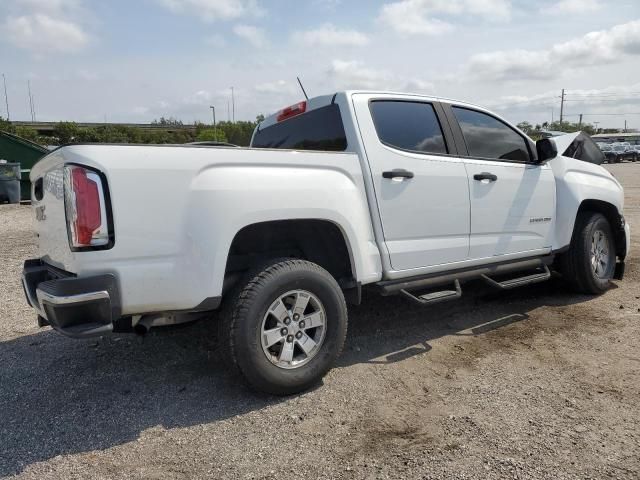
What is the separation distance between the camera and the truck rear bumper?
103 inches

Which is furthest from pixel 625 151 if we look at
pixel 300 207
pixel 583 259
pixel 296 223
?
pixel 300 207

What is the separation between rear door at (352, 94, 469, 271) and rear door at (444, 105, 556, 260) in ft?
0.56

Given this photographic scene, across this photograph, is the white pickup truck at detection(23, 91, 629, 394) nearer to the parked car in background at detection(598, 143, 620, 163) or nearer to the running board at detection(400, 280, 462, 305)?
the running board at detection(400, 280, 462, 305)

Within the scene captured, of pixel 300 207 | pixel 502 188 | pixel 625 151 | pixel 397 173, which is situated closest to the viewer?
pixel 300 207

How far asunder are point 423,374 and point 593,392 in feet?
3.46

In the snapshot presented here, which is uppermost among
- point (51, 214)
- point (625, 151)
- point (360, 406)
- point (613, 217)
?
point (51, 214)

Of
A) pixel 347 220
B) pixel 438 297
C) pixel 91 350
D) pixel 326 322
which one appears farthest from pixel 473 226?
pixel 91 350

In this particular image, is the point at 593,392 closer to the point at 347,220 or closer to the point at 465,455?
the point at 465,455

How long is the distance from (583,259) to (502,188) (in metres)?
1.42

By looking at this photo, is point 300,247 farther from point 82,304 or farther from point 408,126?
A: point 82,304

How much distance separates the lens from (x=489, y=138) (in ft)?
15.2

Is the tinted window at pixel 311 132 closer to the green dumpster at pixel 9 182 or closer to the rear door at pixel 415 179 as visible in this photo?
the rear door at pixel 415 179

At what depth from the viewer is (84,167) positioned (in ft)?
8.79

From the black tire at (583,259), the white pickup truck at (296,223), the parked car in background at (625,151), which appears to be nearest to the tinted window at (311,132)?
the white pickup truck at (296,223)
